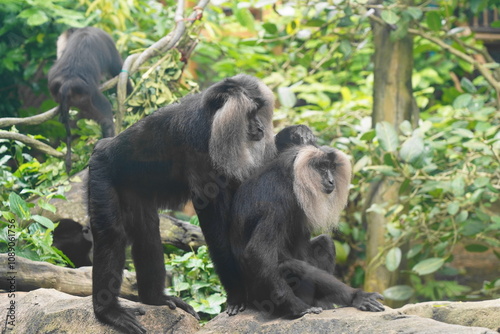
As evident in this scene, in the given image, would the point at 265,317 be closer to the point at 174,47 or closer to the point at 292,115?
the point at 174,47

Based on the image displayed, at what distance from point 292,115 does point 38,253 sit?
3.78 meters

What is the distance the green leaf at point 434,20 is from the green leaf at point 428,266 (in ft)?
7.18

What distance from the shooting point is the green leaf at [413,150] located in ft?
18.1

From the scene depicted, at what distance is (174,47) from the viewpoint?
6238 mm

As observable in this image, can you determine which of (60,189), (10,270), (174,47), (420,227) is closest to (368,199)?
(420,227)

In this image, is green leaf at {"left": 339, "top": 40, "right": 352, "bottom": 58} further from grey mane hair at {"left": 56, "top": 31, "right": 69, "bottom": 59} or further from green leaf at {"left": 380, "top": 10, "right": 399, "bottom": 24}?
grey mane hair at {"left": 56, "top": 31, "right": 69, "bottom": 59}

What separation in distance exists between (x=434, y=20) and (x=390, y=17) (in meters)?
0.54

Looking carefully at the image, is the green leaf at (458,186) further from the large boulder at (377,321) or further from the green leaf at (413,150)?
the large boulder at (377,321)

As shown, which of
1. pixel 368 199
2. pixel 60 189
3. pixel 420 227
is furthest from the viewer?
pixel 368 199

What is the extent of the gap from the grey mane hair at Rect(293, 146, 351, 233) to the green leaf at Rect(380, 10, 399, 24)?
8.11ft

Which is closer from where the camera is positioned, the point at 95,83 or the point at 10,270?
the point at 10,270

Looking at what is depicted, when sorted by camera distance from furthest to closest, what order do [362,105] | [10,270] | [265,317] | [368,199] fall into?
[362,105] < [368,199] < [10,270] < [265,317]

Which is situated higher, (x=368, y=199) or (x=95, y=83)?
(x=95, y=83)

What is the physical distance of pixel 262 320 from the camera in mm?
3596
